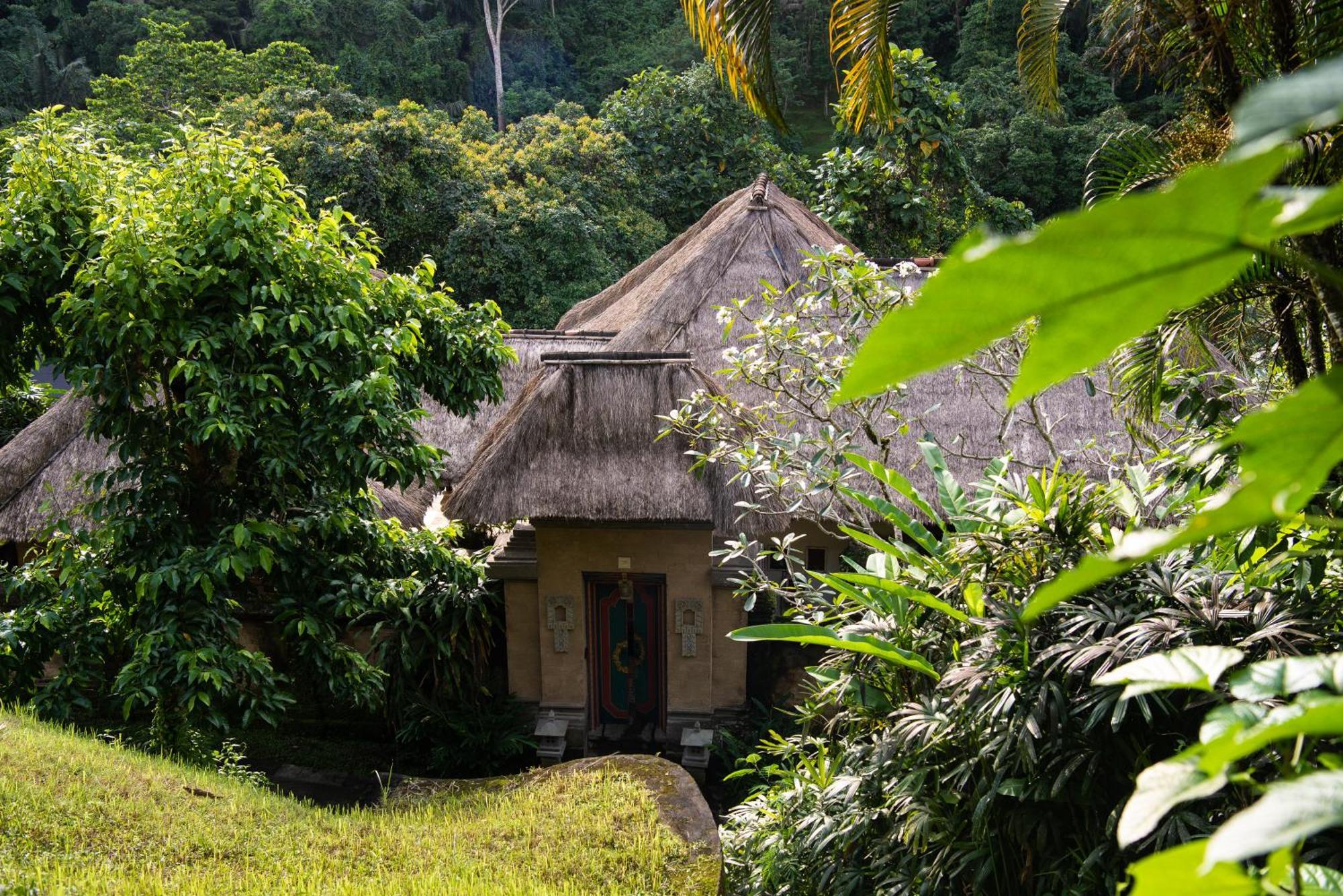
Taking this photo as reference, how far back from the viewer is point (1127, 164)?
4.34 meters

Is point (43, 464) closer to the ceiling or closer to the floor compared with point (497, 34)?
closer to the floor

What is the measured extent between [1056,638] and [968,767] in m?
0.45

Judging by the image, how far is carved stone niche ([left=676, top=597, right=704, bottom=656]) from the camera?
304 inches

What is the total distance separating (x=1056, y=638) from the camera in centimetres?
313

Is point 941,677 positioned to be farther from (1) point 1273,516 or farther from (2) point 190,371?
(2) point 190,371

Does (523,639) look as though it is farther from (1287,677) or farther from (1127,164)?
(1287,677)

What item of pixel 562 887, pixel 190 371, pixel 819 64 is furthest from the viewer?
pixel 819 64

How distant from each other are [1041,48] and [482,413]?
6.32 m

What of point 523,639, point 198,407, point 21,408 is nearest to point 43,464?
point 21,408

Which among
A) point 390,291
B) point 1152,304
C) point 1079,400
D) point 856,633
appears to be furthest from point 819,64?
point 1152,304

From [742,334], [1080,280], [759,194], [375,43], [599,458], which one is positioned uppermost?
[375,43]

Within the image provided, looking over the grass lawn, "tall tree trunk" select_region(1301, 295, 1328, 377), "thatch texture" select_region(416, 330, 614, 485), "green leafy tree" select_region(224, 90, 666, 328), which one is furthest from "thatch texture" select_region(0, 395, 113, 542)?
"tall tree trunk" select_region(1301, 295, 1328, 377)

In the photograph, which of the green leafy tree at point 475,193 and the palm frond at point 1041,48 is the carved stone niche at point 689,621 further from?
the green leafy tree at point 475,193

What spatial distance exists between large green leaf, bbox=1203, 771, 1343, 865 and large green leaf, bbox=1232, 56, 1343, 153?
0.21 meters
